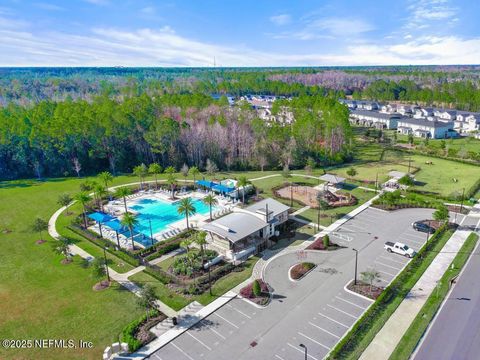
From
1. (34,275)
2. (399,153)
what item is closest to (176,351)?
(34,275)

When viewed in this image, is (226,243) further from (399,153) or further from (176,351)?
(399,153)

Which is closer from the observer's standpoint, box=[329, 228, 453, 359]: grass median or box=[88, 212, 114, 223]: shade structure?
box=[329, 228, 453, 359]: grass median

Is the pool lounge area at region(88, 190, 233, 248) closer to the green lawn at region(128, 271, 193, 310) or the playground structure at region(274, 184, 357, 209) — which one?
the green lawn at region(128, 271, 193, 310)

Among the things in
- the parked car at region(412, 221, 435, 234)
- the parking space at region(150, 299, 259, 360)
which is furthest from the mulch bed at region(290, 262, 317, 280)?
the parked car at region(412, 221, 435, 234)

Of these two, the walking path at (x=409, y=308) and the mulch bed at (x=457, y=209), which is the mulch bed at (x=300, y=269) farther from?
the mulch bed at (x=457, y=209)

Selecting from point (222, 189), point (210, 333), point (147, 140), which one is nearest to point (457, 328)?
point (210, 333)

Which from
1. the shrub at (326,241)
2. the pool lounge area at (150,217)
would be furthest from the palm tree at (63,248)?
the shrub at (326,241)
